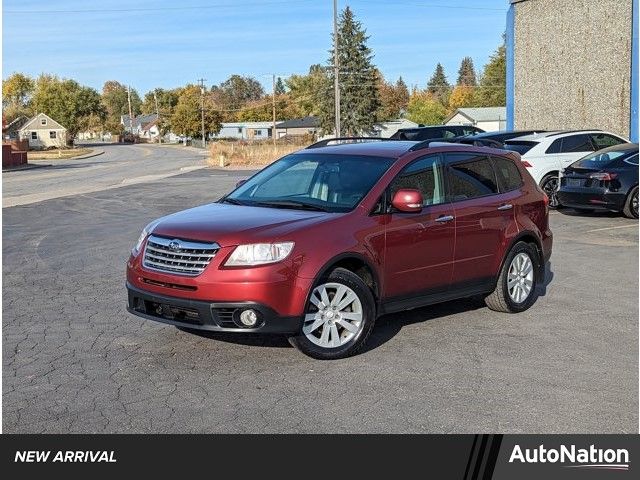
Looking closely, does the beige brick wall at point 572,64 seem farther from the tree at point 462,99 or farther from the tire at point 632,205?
the tree at point 462,99

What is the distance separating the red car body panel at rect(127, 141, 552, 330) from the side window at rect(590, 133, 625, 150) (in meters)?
10.6

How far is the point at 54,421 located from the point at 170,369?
48.1 inches

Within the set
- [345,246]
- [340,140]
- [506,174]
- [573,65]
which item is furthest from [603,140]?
[345,246]

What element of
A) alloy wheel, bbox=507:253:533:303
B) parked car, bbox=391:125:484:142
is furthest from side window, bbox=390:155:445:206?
parked car, bbox=391:125:484:142

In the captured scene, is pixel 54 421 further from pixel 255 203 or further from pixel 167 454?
pixel 255 203

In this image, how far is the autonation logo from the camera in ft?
14.3

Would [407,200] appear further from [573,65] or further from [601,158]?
[573,65]

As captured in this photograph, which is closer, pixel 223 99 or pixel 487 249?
pixel 487 249

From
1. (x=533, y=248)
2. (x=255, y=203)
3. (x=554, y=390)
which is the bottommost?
(x=554, y=390)

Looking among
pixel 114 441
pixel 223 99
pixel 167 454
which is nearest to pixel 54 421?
pixel 114 441

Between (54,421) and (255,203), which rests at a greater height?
(255,203)

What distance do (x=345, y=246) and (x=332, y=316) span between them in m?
0.56

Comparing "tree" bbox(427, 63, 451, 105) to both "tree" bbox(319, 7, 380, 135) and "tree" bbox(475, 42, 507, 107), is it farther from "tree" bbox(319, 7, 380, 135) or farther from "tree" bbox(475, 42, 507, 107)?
"tree" bbox(319, 7, 380, 135)

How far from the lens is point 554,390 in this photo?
5590mm
